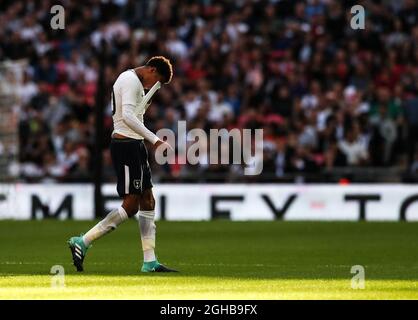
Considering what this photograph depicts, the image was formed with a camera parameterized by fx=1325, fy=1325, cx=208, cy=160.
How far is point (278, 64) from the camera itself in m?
30.9

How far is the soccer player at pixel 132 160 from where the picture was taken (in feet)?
47.6

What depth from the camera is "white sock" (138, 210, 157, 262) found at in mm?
14586

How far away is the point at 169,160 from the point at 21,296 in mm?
17071

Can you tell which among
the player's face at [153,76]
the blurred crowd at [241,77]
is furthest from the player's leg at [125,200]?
the blurred crowd at [241,77]

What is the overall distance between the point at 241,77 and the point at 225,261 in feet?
48.2

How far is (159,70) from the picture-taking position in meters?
14.5

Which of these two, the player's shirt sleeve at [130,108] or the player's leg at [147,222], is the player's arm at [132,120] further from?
the player's leg at [147,222]

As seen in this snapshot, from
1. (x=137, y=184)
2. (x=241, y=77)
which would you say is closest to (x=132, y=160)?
(x=137, y=184)

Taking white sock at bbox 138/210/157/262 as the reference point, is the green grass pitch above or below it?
below

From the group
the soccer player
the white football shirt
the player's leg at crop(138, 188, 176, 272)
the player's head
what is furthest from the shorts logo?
the player's head

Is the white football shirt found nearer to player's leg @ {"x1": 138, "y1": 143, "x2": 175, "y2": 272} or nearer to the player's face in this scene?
the player's face

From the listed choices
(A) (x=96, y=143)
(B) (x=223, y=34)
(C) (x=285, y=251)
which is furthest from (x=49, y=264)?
(B) (x=223, y=34)
